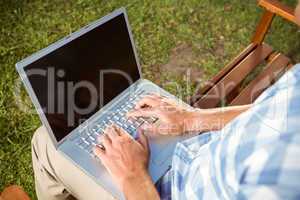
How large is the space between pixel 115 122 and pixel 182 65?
1308 mm

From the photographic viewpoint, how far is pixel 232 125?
110cm

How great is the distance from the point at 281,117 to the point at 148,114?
66cm

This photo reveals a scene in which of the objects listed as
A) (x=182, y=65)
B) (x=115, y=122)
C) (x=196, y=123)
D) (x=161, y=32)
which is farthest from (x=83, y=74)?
(x=161, y=32)

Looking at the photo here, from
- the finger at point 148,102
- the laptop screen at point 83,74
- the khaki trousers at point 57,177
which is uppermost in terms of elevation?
the laptop screen at point 83,74

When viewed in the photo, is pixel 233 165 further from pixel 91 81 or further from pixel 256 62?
pixel 256 62

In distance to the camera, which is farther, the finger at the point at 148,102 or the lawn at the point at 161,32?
the lawn at the point at 161,32

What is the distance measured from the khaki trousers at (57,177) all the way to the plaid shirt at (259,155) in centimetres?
42

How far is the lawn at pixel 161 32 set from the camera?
8.80 ft

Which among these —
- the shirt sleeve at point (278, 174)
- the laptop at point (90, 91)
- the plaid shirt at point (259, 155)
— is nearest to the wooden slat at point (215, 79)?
the laptop at point (90, 91)

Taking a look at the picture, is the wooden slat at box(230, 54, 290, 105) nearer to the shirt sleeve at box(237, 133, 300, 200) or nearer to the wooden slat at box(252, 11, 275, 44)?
the wooden slat at box(252, 11, 275, 44)

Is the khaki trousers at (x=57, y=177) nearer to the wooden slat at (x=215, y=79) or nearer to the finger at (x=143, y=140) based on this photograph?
the finger at (x=143, y=140)

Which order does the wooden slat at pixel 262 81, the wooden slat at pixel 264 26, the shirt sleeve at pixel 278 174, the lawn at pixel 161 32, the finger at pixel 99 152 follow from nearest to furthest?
the shirt sleeve at pixel 278 174, the finger at pixel 99 152, the wooden slat at pixel 262 81, the wooden slat at pixel 264 26, the lawn at pixel 161 32

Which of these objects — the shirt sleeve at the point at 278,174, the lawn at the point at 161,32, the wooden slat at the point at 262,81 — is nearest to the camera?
the shirt sleeve at the point at 278,174

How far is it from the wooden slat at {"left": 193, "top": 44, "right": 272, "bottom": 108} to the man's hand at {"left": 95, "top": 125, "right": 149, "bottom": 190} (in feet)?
1.54
